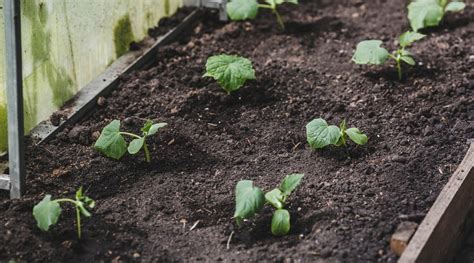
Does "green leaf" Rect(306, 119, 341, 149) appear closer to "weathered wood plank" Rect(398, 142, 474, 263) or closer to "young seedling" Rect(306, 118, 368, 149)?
"young seedling" Rect(306, 118, 368, 149)

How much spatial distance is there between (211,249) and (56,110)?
123 centimetres

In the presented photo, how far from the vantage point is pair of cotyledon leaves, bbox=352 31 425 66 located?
14.5 feet

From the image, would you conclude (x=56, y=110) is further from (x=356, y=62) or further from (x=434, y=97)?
(x=434, y=97)

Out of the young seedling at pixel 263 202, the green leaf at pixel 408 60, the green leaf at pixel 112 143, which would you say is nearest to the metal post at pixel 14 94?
the green leaf at pixel 112 143

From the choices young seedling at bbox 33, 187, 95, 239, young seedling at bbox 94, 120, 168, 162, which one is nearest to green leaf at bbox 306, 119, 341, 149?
young seedling at bbox 94, 120, 168, 162

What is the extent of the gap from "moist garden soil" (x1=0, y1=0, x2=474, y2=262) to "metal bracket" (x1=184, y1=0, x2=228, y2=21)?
0.29 feet

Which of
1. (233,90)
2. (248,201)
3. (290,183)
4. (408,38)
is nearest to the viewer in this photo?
(248,201)

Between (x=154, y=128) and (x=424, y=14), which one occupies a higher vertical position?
(x=424, y=14)

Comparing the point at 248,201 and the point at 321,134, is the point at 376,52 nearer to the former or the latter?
the point at 321,134

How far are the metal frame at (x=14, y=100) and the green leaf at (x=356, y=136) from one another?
1.33m

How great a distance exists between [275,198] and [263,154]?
1.75 feet

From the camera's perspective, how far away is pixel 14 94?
3.41 m

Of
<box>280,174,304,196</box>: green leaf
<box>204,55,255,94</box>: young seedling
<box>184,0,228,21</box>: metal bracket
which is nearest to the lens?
<box>280,174,304,196</box>: green leaf

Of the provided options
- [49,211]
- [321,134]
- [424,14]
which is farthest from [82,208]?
[424,14]
